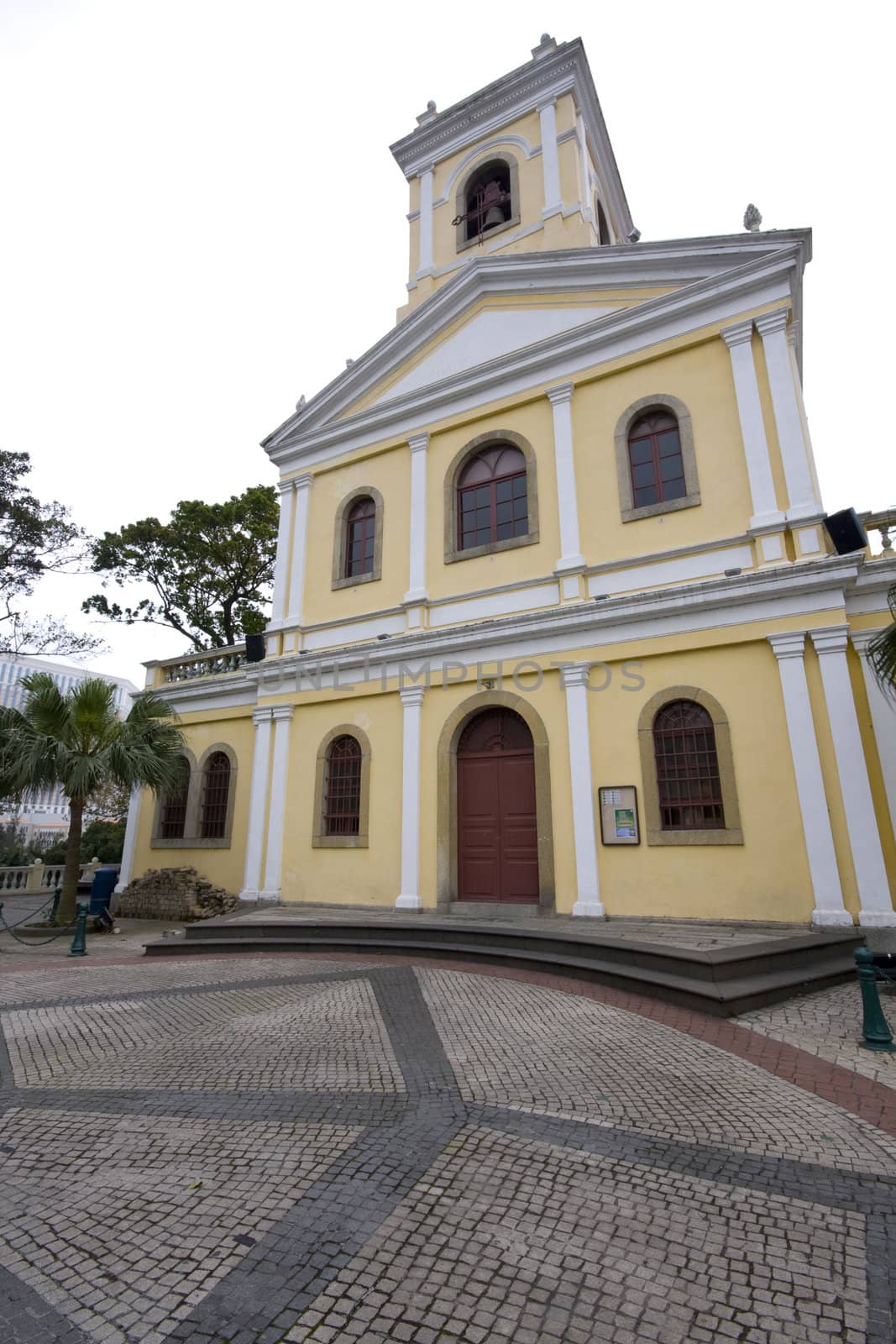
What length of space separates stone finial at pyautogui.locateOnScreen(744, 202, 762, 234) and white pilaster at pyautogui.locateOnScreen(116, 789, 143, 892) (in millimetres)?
15943

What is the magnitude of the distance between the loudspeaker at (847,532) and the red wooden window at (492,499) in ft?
15.4

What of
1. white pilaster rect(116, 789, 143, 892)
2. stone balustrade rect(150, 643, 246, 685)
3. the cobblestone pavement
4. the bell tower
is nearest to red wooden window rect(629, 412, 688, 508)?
the bell tower

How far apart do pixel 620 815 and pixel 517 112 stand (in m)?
15.5

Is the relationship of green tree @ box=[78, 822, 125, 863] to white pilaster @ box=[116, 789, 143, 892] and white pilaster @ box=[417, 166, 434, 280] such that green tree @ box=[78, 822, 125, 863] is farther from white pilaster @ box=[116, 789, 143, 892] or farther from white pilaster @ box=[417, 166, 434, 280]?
white pilaster @ box=[417, 166, 434, 280]

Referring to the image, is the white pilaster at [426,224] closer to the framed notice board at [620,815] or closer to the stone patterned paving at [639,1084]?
the framed notice board at [620,815]

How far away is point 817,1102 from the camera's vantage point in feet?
13.7

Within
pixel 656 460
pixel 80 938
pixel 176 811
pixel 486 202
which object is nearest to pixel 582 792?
pixel 656 460

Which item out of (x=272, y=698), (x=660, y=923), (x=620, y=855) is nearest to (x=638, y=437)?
(x=620, y=855)

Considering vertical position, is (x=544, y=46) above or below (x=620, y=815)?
above

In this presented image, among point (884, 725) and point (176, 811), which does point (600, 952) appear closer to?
point (884, 725)

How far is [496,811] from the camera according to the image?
11102 mm

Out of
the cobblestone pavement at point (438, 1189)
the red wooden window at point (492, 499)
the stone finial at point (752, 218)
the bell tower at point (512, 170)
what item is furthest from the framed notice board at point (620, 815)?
the bell tower at point (512, 170)

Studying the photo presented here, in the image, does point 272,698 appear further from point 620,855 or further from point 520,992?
point 520,992

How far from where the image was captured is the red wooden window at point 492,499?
39.7 ft
